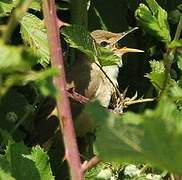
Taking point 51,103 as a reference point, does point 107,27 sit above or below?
above

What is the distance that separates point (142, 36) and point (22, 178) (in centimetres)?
251

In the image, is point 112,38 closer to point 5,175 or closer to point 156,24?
point 156,24

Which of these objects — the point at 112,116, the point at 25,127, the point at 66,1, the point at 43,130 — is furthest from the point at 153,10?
the point at 43,130

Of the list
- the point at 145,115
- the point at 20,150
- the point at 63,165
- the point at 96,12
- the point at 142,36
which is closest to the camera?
the point at 145,115

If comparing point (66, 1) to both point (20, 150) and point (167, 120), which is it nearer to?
point (20, 150)

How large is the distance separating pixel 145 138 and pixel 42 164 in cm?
84

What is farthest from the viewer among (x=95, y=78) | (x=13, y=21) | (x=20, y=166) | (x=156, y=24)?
(x=95, y=78)

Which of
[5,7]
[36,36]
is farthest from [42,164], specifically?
[5,7]

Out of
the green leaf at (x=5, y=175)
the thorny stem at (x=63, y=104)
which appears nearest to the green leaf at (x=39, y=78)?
the thorny stem at (x=63, y=104)

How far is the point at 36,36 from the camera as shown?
2443mm

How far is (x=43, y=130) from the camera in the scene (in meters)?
A: 3.78

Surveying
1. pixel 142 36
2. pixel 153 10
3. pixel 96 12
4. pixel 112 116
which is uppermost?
pixel 112 116

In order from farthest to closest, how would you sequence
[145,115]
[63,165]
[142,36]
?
1. [142,36]
2. [63,165]
3. [145,115]

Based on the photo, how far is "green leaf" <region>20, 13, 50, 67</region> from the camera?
2.33 m
